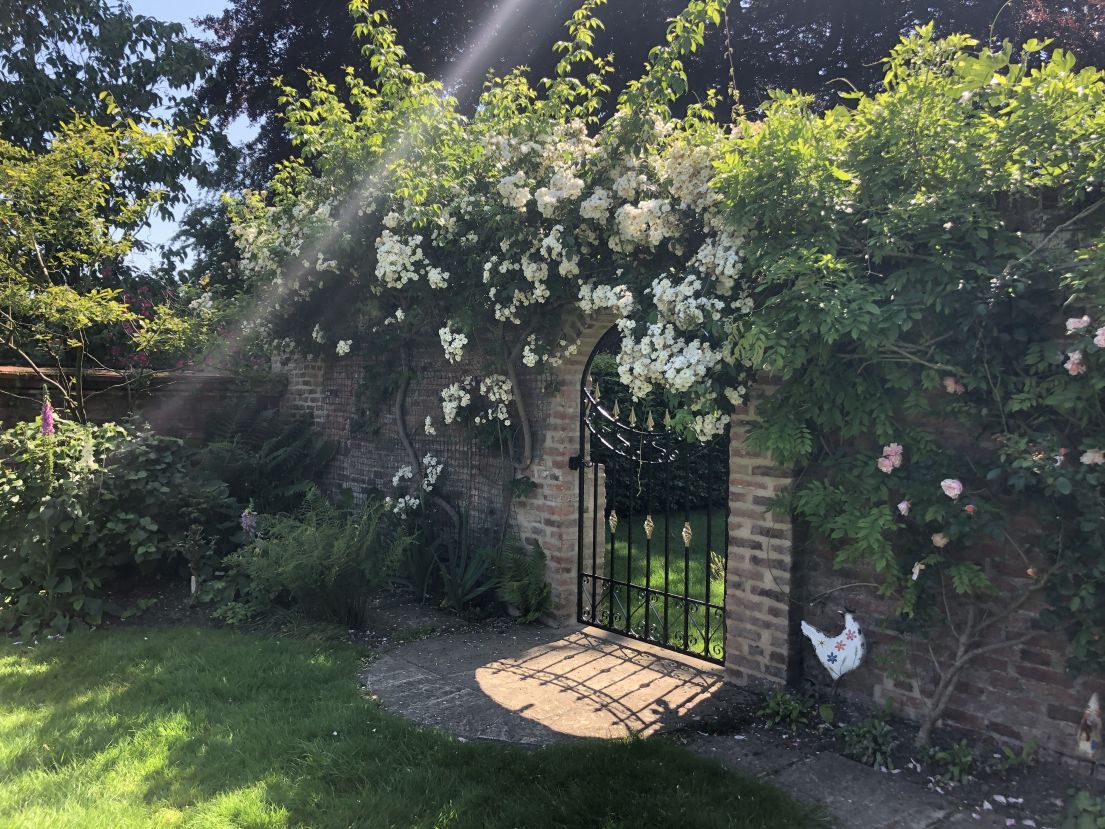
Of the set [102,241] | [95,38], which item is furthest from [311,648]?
[95,38]

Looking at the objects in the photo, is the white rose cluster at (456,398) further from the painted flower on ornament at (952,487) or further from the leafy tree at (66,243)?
the painted flower on ornament at (952,487)

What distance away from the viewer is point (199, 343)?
23.6 feet

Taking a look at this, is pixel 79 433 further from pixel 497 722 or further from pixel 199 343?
pixel 497 722

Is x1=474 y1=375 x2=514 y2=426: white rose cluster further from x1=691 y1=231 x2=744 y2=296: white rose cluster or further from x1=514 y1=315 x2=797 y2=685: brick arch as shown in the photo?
x1=691 y1=231 x2=744 y2=296: white rose cluster

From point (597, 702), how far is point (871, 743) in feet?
4.45

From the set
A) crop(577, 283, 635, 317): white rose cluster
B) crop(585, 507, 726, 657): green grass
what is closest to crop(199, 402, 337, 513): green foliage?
crop(585, 507, 726, 657): green grass

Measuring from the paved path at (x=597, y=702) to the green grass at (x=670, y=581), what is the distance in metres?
0.32

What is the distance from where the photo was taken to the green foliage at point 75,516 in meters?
5.09

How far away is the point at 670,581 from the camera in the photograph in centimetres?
661

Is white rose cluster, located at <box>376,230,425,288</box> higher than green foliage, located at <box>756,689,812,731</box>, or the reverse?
white rose cluster, located at <box>376,230,425,288</box>

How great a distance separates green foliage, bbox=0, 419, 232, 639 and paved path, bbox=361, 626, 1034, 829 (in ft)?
7.73

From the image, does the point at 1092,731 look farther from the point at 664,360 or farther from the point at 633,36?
the point at 633,36

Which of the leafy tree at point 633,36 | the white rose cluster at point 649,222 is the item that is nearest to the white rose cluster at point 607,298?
the white rose cluster at point 649,222

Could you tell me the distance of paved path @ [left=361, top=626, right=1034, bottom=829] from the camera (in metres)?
2.95
